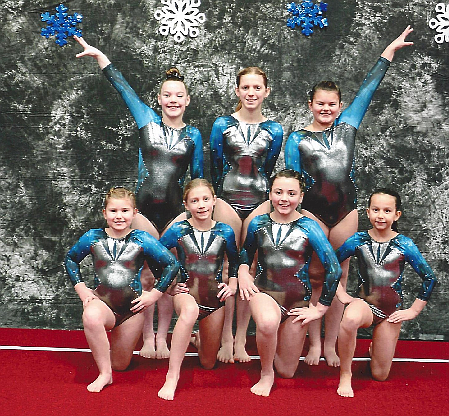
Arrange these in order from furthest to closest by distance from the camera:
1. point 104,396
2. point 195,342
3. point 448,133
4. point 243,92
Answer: point 448,133, point 195,342, point 243,92, point 104,396

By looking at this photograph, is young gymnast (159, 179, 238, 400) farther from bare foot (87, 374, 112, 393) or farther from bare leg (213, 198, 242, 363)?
bare foot (87, 374, 112, 393)

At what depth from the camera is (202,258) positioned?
11.0 ft

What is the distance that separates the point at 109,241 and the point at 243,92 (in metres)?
1.18

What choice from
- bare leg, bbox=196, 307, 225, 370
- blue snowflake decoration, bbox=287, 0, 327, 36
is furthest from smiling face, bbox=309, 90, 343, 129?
bare leg, bbox=196, 307, 225, 370

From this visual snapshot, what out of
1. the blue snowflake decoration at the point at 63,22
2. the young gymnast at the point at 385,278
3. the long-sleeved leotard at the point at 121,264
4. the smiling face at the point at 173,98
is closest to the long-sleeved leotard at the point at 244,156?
the smiling face at the point at 173,98

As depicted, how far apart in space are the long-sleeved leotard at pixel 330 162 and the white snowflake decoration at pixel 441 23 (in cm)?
104

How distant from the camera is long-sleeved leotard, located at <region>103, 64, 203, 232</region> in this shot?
11.7ft

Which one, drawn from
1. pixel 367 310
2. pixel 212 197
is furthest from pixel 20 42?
pixel 367 310

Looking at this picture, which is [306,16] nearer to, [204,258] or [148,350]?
[204,258]

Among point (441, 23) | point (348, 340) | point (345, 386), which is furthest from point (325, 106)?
point (345, 386)

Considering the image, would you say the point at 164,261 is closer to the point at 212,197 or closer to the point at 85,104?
the point at 212,197

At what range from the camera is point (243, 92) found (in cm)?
356

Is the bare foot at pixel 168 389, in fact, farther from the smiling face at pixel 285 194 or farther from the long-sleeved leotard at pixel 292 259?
the smiling face at pixel 285 194

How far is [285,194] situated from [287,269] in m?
0.42
